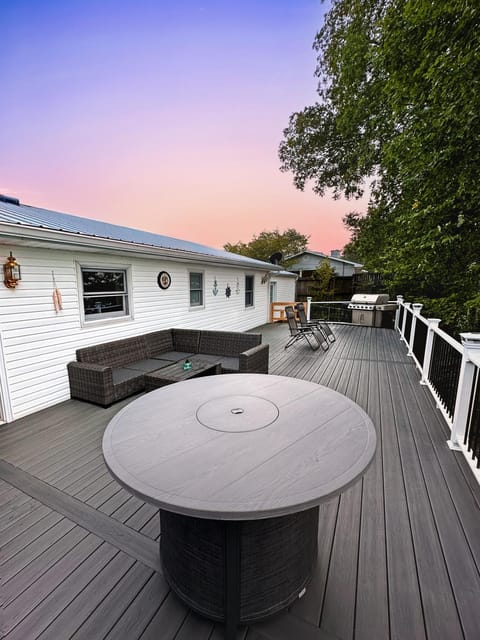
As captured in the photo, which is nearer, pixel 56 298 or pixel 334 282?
pixel 56 298

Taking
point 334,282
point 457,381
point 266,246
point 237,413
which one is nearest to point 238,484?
point 237,413

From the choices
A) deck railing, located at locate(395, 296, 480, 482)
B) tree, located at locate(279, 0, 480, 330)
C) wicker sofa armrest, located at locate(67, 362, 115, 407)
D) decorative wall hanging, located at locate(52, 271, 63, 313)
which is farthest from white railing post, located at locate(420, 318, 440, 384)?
decorative wall hanging, located at locate(52, 271, 63, 313)

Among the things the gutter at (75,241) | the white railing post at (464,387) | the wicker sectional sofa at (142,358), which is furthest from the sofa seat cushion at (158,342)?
the white railing post at (464,387)

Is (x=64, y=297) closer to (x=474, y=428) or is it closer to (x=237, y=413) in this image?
(x=237, y=413)

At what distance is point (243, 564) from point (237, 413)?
0.63 meters

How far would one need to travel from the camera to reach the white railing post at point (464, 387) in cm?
242

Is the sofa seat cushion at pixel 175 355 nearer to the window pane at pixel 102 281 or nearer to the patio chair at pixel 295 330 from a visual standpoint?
the window pane at pixel 102 281

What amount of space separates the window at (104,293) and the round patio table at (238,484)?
311 cm

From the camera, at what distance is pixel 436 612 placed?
4.10 ft

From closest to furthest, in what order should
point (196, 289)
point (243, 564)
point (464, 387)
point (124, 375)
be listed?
point (243, 564) < point (464, 387) < point (124, 375) < point (196, 289)

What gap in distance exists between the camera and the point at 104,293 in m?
4.27

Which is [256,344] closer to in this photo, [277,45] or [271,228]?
[277,45]

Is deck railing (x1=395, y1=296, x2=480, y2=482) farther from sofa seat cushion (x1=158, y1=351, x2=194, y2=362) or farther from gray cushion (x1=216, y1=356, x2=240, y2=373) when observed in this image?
sofa seat cushion (x1=158, y1=351, x2=194, y2=362)

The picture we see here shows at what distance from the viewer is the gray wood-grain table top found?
88 centimetres
